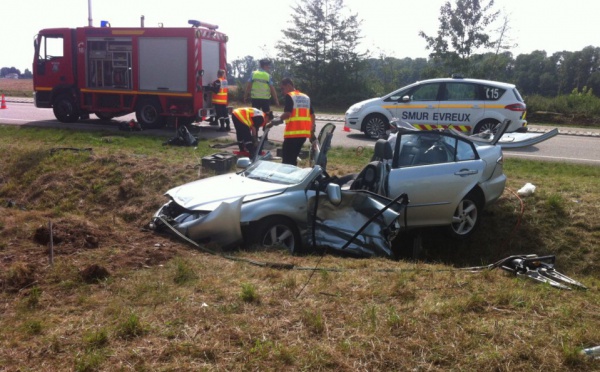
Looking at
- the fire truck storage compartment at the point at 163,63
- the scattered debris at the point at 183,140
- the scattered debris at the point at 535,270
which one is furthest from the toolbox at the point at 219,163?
the fire truck storage compartment at the point at 163,63

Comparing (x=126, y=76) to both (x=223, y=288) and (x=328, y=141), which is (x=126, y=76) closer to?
(x=328, y=141)

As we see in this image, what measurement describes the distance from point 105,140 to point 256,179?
7298 mm

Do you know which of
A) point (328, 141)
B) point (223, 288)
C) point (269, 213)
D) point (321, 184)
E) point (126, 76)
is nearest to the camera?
point (223, 288)

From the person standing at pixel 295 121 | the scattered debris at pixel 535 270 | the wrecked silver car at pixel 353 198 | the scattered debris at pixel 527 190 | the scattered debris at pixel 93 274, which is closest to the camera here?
the scattered debris at pixel 93 274

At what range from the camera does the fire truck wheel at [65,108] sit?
1777 centimetres

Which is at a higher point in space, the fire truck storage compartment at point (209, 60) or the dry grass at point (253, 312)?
the fire truck storage compartment at point (209, 60)

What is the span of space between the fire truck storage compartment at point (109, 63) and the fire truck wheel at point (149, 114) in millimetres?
717

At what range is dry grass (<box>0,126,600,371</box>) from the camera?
3723 millimetres

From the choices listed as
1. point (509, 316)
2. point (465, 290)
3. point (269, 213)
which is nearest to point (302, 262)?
point (269, 213)

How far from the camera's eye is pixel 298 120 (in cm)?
979

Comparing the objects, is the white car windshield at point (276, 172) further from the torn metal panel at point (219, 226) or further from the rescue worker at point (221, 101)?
the rescue worker at point (221, 101)

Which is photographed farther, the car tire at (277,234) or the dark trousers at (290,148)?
the dark trousers at (290,148)

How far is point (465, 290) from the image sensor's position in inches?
199

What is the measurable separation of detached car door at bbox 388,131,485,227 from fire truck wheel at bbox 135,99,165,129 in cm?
1019
